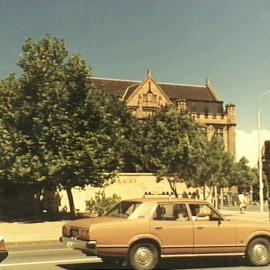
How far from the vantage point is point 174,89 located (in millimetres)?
86625

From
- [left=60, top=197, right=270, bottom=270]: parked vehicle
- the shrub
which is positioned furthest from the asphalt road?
the shrub

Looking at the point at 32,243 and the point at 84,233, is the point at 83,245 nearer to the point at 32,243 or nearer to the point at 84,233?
the point at 84,233

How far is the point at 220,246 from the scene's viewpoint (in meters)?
12.2

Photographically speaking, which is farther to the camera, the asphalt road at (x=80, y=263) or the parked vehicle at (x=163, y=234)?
the asphalt road at (x=80, y=263)

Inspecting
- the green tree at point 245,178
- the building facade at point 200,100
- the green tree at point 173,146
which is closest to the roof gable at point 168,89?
the building facade at point 200,100

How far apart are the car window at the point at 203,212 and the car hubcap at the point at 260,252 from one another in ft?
3.60

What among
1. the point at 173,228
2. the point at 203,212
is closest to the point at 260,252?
the point at 203,212

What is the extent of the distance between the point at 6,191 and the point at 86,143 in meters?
11.2

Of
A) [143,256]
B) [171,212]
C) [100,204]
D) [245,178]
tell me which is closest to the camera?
[143,256]

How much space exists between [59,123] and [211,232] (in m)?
19.1

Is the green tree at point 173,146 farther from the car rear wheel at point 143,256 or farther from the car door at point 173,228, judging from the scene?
the car rear wheel at point 143,256

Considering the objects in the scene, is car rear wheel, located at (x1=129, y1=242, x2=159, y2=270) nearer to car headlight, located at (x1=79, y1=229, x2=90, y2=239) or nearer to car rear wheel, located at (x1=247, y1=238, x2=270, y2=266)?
car headlight, located at (x1=79, y1=229, x2=90, y2=239)

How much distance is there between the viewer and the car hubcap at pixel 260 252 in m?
12.4

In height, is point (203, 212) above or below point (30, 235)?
above
